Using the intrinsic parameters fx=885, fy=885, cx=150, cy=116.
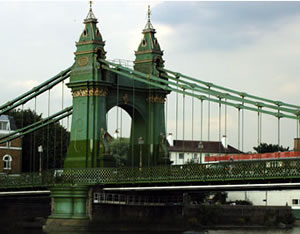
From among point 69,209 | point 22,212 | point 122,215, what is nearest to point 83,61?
point 69,209

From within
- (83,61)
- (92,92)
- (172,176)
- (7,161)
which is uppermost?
(83,61)

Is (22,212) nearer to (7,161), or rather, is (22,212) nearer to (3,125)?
(7,161)

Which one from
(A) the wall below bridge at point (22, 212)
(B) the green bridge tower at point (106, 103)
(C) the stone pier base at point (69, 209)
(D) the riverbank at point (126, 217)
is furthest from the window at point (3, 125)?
(C) the stone pier base at point (69, 209)

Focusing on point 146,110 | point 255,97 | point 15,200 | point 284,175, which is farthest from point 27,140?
point 284,175

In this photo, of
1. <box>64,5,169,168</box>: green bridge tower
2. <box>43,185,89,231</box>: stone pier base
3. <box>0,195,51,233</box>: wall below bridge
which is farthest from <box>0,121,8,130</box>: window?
<box>43,185,89,231</box>: stone pier base

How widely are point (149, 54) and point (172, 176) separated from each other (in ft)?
52.1

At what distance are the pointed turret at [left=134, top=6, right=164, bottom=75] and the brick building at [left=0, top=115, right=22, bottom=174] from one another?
38498 millimetres

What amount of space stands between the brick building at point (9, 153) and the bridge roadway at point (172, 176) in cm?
3357

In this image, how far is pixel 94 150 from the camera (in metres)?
77.1

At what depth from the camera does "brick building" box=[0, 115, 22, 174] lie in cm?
11688

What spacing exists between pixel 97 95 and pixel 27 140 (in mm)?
49691

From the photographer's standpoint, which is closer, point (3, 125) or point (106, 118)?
point (106, 118)

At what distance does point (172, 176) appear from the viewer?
6975 centimetres

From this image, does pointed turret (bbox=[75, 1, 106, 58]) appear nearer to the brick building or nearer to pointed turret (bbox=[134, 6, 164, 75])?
A: pointed turret (bbox=[134, 6, 164, 75])
